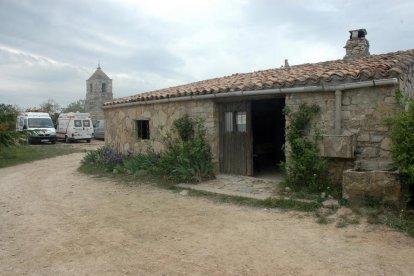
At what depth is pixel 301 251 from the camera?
159 inches

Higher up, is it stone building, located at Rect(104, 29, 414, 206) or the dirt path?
stone building, located at Rect(104, 29, 414, 206)

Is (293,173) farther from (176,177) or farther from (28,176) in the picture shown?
(28,176)

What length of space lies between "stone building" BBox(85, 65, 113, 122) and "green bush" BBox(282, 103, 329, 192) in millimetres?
36232

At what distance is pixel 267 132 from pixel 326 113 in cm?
422

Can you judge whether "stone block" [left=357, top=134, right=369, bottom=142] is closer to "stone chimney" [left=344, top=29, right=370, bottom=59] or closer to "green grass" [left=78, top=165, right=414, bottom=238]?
"green grass" [left=78, top=165, right=414, bottom=238]

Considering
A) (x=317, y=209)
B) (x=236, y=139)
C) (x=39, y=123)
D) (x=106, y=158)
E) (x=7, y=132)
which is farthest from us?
(x=39, y=123)

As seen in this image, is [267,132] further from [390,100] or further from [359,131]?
[390,100]

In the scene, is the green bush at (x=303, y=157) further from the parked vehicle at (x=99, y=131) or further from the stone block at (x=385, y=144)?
the parked vehicle at (x=99, y=131)

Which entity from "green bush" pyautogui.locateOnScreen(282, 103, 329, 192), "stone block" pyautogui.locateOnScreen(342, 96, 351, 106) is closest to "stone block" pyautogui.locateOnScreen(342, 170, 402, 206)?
"green bush" pyautogui.locateOnScreen(282, 103, 329, 192)

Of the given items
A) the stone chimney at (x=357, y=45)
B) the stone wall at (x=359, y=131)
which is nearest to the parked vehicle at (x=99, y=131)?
the stone chimney at (x=357, y=45)

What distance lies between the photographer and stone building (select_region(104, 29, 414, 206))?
231 inches

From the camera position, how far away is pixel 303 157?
21.4ft

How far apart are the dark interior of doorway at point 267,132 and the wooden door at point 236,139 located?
1220 mm

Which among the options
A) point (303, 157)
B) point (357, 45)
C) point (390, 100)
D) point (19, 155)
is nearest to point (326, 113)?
point (303, 157)
